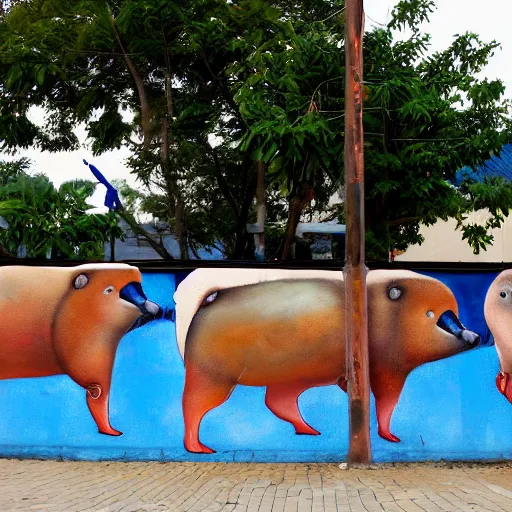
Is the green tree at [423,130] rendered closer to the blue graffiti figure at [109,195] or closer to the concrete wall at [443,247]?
the blue graffiti figure at [109,195]

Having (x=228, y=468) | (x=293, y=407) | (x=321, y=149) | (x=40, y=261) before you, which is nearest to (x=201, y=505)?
(x=228, y=468)

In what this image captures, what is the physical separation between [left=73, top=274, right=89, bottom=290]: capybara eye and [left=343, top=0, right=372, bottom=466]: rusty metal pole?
99.0 inches

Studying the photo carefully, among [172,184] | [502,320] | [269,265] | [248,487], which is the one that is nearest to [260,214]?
[172,184]

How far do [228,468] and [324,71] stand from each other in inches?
301

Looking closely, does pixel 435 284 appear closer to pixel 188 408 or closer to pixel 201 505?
pixel 188 408

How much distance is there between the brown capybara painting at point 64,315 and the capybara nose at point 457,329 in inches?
110

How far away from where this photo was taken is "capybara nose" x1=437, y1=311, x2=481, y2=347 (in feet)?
23.3

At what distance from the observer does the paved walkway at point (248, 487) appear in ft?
17.8

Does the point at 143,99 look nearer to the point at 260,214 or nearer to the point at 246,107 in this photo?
the point at 260,214

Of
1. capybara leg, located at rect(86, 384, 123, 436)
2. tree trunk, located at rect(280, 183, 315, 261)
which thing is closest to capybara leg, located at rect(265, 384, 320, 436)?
capybara leg, located at rect(86, 384, 123, 436)

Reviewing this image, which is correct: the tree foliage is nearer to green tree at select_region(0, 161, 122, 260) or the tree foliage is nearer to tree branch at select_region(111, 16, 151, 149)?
tree branch at select_region(111, 16, 151, 149)

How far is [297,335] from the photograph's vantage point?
277 inches

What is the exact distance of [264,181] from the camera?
15516 mm

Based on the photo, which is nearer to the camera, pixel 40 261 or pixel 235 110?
pixel 40 261
